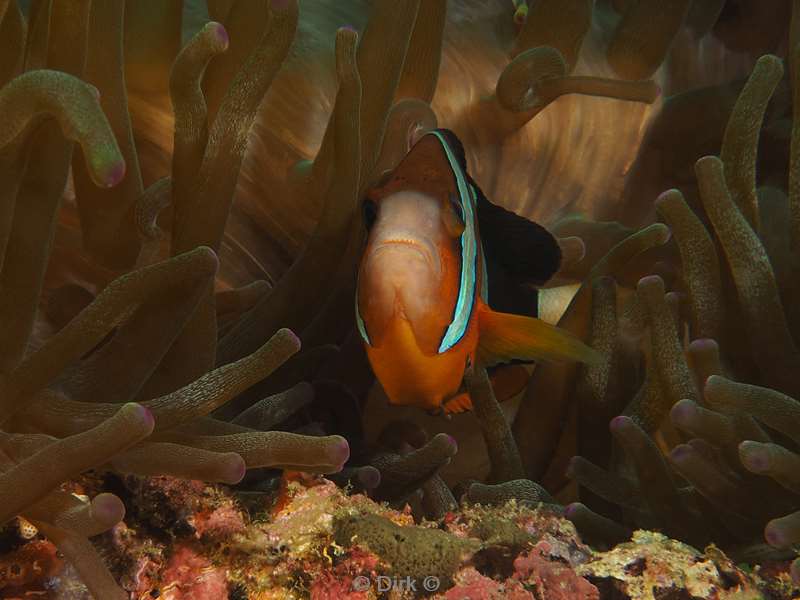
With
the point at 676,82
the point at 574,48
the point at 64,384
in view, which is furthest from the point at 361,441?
the point at 676,82

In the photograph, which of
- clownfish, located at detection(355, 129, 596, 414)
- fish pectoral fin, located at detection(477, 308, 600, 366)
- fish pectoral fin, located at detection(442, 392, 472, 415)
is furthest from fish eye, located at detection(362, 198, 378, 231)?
fish pectoral fin, located at detection(442, 392, 472, 415)

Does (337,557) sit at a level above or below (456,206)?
below

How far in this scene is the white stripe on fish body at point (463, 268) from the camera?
3.26 ft

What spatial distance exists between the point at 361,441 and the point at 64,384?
43 cm

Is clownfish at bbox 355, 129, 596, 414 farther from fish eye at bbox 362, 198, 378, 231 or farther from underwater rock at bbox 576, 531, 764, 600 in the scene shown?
underwater rock at bbox 576, 531, 764, 600

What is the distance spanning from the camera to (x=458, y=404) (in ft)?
3.93

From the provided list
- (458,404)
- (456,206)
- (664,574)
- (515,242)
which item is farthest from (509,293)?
(664,574)

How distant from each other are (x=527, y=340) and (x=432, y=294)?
0.60 ft

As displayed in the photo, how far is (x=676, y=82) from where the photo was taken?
1.70 m

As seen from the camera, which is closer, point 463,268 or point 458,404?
point 463,268

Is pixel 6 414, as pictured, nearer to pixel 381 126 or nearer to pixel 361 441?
pixel 361 441

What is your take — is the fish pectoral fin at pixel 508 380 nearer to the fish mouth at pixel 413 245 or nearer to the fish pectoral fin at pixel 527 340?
the fish pectoral fin at pixel 527 340

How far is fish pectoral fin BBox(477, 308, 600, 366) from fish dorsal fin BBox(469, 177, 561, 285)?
0.18m

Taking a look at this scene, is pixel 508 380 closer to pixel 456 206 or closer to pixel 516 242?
pixel 516 242
